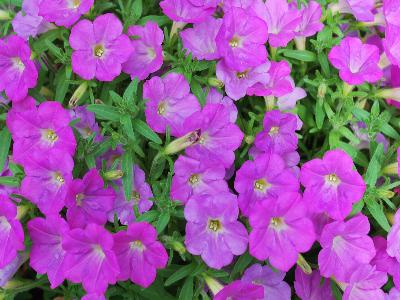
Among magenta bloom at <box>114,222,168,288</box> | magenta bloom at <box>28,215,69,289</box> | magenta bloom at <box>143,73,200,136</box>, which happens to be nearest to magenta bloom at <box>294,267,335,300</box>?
magenta bloom at <box>114,222,168,288</box>

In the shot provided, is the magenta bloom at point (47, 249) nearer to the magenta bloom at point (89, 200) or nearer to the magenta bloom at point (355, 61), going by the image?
the magenta bloom at point (89, 200)

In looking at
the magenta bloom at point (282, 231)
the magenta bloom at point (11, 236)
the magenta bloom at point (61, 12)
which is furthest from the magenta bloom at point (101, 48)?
the magenta bloom at point (282, 231)

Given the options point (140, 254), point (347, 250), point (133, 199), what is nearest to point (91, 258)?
point (140, 254)

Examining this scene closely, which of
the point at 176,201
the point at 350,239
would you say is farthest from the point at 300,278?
the point at 176,201

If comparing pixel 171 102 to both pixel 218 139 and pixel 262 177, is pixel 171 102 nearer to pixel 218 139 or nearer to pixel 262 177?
pixel 218 139

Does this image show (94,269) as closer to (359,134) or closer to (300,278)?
(300,278)

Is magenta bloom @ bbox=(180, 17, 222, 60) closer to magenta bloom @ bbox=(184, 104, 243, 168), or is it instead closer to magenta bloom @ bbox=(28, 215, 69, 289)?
magenta bloom @ bbox=(184, 104, 243, 168)
